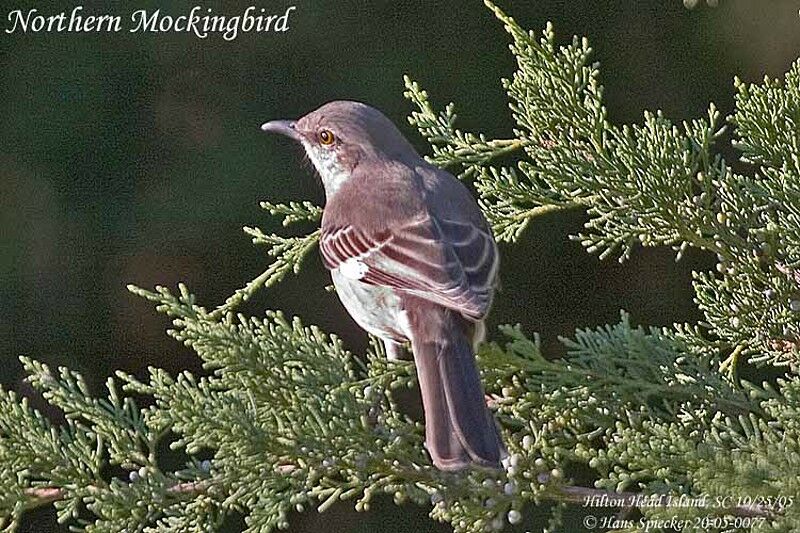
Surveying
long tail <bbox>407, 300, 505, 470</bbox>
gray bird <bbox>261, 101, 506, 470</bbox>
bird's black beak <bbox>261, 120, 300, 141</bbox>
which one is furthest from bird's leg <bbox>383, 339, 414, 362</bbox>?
bird's black beak <bbox>261, 120, 300, 141</bbox>

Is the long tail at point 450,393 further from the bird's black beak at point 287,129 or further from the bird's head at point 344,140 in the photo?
the bird's black beak at point 287,129

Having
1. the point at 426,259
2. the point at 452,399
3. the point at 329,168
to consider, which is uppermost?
the point at 329,168

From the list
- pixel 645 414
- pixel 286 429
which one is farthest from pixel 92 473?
pixel 645 414

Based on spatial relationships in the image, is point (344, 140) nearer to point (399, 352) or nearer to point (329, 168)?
point (329, 168)

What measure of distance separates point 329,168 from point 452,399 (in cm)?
94

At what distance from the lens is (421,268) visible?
1921mm

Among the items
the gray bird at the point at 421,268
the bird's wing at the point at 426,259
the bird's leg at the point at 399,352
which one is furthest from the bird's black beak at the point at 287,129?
the bird's leg at the point at 399,352

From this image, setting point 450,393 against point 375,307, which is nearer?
point 450,393

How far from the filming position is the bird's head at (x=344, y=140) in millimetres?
2455

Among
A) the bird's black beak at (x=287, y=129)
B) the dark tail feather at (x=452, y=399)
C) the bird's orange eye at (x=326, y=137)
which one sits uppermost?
the bird's black beak at (x=287, y=129)

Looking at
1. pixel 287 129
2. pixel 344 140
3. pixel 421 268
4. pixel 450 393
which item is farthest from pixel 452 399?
pixel 287 129

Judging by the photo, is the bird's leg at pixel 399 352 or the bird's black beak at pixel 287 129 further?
the bird's black beak at pixel 287 129

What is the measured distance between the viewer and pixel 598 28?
405cm

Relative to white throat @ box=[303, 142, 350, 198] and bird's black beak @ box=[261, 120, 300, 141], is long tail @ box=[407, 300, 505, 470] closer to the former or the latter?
white throat @ box=[303, 142, 350, 198]
